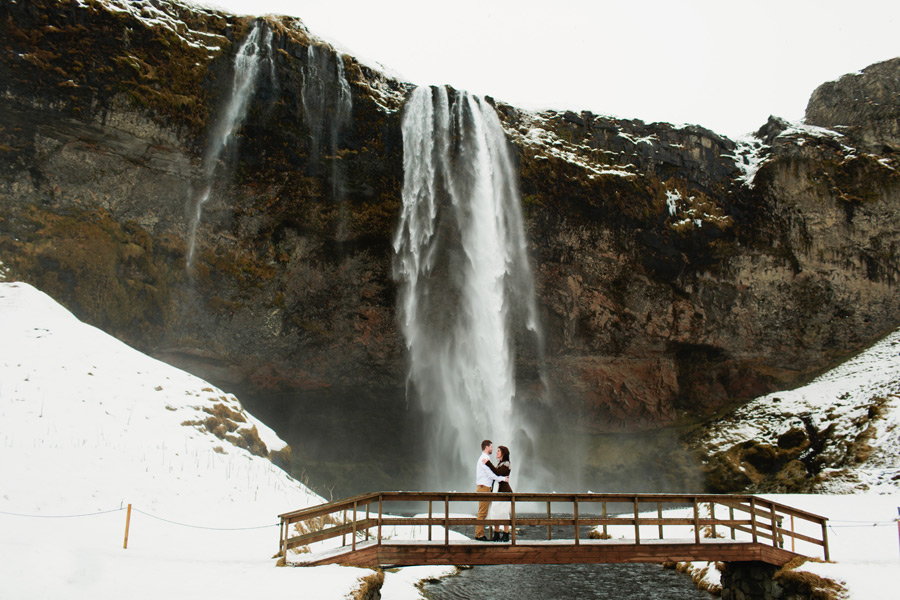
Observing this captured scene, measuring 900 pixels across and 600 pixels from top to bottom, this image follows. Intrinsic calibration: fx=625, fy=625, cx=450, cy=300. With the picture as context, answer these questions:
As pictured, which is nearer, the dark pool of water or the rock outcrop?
the dark pool of water

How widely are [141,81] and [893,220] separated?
36.4 m

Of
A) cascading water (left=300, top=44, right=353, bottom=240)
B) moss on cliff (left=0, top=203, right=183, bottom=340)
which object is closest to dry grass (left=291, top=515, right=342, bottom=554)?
moss on cliff (left=0, top=203, right=183, bottom=340)

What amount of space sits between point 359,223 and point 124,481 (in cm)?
1798

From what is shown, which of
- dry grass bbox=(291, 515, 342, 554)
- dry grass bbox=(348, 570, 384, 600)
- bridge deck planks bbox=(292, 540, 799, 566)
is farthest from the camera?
dry grass bbox=(291, 515, 342, 554)

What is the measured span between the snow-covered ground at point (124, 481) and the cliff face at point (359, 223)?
7811mm

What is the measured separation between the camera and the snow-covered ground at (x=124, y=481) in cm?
797

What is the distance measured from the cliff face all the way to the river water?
16.6 m

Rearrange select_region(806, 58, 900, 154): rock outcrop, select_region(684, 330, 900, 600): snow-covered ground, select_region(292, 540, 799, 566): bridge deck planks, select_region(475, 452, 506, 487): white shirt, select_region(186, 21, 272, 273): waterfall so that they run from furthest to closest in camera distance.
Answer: select_region(806, 58, 900, 154): rock outcrop < select_region(186, 21, 272, 273): waterfall < select_region(684, 330, 900, 600): snow-covered ground < select_region(475, 452, 506, 487): white shirt < select_region(292, 540, 799, 566): bridge deck planks

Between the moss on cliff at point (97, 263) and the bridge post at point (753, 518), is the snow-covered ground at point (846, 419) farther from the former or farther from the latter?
the moss on cliff at point (97, 263)

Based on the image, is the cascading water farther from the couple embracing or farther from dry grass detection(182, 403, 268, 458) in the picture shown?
the couple embracing

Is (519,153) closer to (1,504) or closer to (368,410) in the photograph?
(368,410)

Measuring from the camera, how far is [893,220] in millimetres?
32719

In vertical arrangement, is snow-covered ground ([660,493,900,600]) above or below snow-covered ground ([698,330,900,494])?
below

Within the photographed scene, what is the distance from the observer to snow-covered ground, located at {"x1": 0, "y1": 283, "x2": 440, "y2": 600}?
26.2ft
